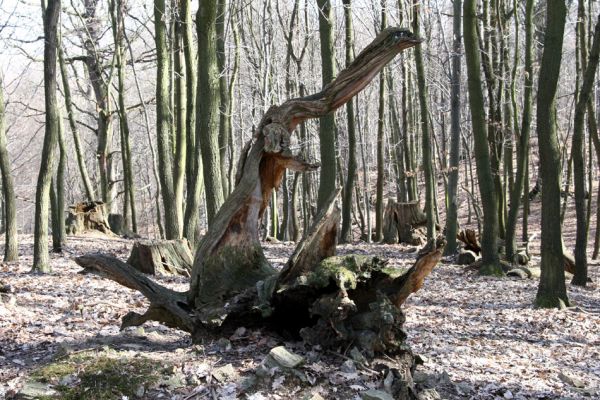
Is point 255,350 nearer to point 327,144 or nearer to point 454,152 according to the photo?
point 327,144

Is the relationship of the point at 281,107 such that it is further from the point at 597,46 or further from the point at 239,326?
the point at 597,46

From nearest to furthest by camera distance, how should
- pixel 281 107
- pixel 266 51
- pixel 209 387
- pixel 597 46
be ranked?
pixel 209 387 < pixel 281 107 < pixel 597 46 < pixel 266 51

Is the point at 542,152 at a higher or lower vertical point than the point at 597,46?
lower

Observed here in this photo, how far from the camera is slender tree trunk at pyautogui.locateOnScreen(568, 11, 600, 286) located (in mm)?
10539

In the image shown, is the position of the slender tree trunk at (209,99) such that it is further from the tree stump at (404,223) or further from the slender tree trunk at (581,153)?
the tree stump at (404,223)

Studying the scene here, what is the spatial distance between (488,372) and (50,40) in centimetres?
781

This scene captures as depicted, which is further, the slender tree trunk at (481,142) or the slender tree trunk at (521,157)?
the slender tree trunk at (521,157)

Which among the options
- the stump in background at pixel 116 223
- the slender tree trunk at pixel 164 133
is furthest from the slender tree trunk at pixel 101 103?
the slender tree trunk at pixel 164 133

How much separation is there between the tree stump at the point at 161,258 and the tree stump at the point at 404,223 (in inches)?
350

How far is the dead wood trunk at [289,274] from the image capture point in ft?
16.2

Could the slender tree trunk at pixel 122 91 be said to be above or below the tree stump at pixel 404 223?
above

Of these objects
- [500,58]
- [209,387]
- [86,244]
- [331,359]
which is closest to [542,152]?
[331,359]

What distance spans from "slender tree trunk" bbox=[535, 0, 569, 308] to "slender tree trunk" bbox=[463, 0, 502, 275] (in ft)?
9.87

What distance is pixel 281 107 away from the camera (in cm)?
574
